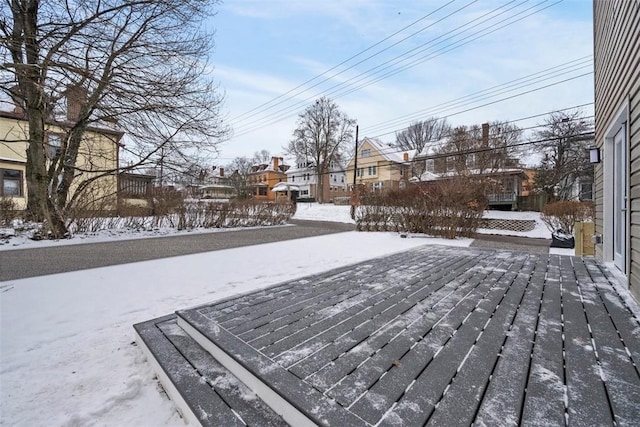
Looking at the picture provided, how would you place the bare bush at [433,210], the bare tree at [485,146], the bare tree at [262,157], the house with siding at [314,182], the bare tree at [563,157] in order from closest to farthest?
the bare bush at [433,210]
the bare tree at [563,157]
the bare tree at [485,146]
the house with siding at [314,182]
the bare tree at [262,157]

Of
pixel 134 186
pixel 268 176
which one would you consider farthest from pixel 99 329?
pixel 268 176

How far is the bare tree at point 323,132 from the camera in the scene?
28406 mm

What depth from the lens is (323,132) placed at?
2895 centimetres

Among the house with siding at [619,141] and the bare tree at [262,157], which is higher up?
the bare tree at [262,157]

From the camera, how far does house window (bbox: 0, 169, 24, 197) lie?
14.1m

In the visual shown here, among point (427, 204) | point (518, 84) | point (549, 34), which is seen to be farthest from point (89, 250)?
point (518, 84)

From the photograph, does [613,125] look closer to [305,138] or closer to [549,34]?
[549,34]


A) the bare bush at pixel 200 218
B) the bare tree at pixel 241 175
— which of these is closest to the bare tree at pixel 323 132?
the bare tree at pixel 241 175

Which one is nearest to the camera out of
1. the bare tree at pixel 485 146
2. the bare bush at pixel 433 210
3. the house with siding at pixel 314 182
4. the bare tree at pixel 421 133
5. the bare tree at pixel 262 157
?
the bare bush at pixel 433 210

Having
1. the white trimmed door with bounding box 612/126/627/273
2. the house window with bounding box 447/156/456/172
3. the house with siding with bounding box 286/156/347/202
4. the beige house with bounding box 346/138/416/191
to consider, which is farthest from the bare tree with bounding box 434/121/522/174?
the white trimmed door with bounding box 612/126/627/273

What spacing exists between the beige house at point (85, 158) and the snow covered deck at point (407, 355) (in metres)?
5.67

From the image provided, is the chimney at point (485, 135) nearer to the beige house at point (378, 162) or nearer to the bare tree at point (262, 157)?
the beige house at point (378, 162)

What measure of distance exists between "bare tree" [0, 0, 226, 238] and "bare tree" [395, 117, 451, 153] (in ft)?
87.2

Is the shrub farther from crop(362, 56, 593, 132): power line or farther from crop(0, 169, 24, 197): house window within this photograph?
crop(0, 169, 24, 197): house window
